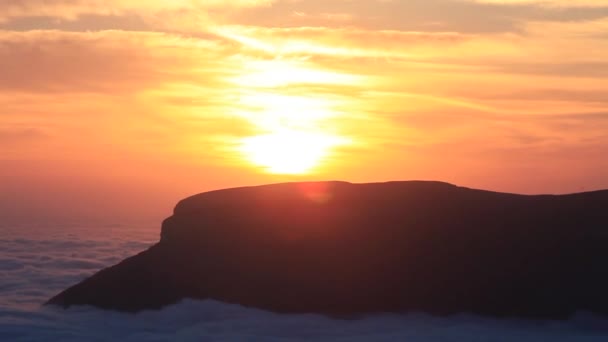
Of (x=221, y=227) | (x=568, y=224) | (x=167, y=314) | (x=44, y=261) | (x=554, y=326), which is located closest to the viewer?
(x=554, y=326)

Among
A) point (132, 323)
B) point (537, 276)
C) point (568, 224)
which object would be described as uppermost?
point (568, 224)

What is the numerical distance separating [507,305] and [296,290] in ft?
10.9

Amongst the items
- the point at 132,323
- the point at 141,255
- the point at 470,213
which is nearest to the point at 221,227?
the point at 141,255

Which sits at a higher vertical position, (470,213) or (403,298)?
(470,213)

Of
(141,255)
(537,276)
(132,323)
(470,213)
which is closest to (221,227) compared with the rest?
(141,255)

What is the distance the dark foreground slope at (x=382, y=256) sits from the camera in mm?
12586

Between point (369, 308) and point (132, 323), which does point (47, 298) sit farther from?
point (369, 308)

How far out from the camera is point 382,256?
13.3 metres

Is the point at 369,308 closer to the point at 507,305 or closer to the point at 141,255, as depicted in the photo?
the point at 507,305

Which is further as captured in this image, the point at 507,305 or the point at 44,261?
the point at 44,261

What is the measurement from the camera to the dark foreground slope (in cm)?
1259

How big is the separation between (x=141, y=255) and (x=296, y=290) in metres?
3.14

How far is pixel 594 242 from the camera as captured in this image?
12.8 m

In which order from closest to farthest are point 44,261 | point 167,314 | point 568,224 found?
point 167,314
point 568,224
point 44,261
